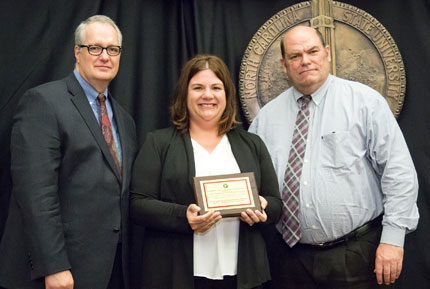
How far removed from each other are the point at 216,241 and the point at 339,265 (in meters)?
0.64

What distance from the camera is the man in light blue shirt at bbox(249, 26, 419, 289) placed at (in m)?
2.13

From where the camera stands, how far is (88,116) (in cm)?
196

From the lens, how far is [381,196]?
2.25 meters

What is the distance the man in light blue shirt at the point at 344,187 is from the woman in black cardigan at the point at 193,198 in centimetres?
25

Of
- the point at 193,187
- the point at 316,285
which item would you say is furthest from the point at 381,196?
the point at 193,187

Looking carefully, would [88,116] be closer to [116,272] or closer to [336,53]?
[116,272]

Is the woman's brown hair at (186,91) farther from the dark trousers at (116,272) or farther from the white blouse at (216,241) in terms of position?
the dark trousers at (116,272)

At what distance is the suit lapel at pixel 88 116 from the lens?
195cm

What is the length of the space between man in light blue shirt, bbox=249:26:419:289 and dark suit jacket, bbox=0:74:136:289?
0.88 metres

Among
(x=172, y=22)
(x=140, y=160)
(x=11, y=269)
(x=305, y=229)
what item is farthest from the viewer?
(x=172, y=22)

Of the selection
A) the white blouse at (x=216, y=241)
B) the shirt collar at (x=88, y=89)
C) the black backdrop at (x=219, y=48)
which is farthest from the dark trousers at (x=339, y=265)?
the shirt collar at (x=88, y=89)

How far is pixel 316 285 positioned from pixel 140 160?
106 centimetres

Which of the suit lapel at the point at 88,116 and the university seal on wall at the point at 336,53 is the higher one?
the university seal on wall at the point at 336,53

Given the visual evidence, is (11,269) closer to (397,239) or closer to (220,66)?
(220,66)
